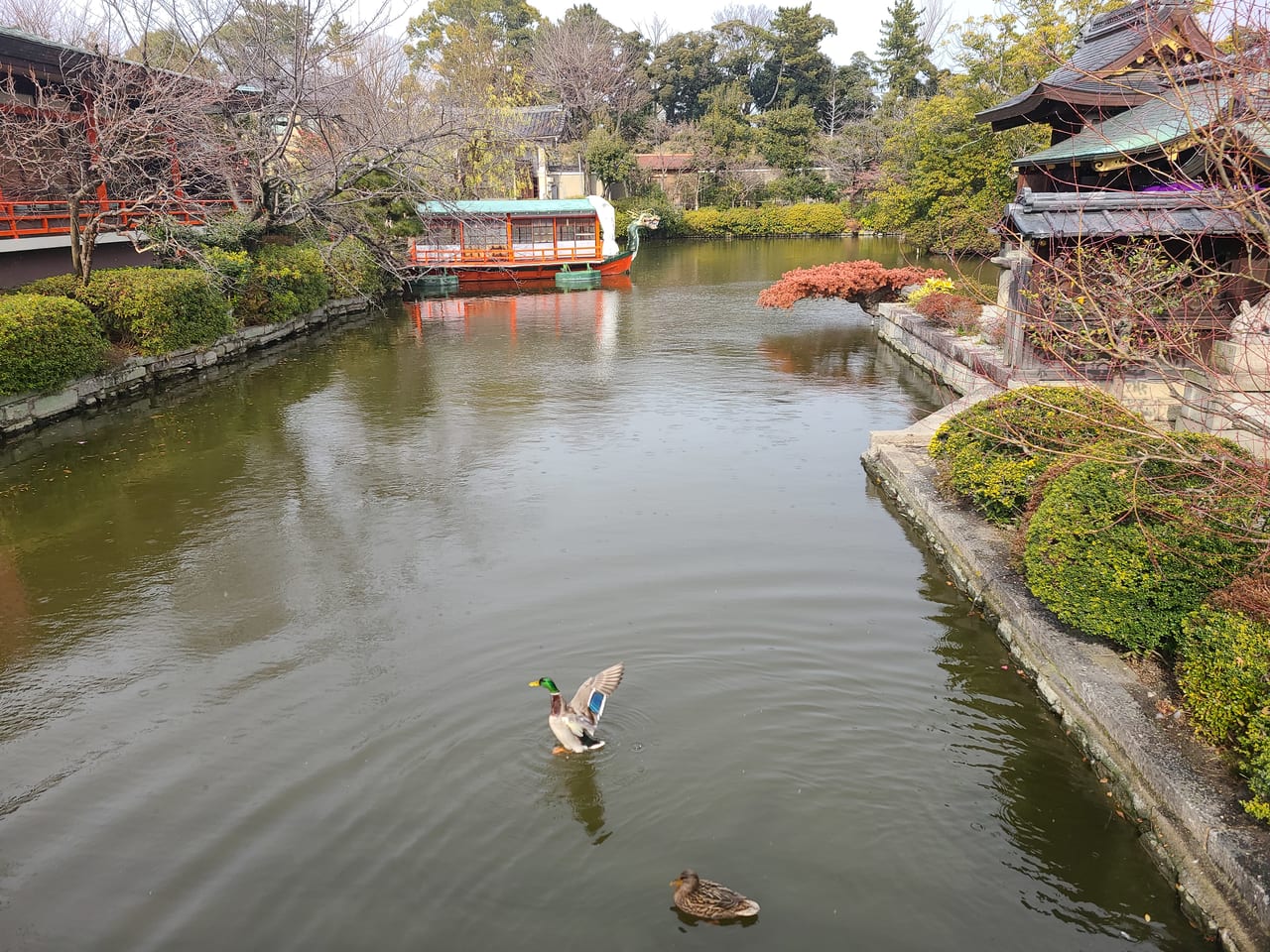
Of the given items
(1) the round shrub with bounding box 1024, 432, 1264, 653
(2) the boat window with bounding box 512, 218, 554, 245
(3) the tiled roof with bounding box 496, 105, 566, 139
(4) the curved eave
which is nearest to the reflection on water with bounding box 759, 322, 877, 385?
(4) the curved eave

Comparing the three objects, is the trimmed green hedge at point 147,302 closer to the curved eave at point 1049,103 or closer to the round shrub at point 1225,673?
the round shrub at point 1225,673

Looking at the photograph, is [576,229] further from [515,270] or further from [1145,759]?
[1145,759]

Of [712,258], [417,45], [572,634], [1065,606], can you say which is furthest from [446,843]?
[417,45]

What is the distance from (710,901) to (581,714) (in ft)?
5.01

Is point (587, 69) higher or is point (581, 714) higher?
point (587, 69)

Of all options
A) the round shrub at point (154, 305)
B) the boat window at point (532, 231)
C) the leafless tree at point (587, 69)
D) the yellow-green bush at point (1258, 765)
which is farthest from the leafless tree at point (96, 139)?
the leafless tree at point (587, 69)

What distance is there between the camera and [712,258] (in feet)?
124

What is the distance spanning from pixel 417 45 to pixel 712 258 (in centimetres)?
2527

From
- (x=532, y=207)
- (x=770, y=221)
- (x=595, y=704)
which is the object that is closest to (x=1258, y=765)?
(x=595, y=704)

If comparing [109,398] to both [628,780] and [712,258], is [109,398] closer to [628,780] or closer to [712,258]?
[628,780]

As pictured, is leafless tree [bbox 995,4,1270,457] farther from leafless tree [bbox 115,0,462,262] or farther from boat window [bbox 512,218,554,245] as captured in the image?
boat window [bbox 512,218,554,245]

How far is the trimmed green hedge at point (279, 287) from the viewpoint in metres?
19.3

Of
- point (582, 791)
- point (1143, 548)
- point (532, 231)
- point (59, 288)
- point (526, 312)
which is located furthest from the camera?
point (532, 231)

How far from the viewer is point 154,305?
1517cm
